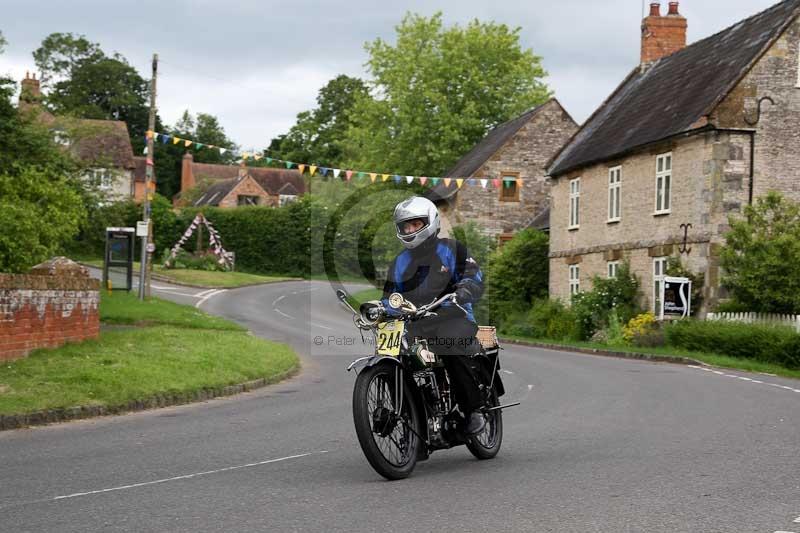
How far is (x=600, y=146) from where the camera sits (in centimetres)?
3694

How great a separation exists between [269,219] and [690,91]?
132 ft

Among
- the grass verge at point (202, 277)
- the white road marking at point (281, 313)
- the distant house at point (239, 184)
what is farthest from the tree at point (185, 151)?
the white road marking at point (281, 313)

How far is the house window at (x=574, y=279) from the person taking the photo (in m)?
38.4

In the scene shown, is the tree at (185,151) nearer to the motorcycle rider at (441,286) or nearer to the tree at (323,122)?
the tree at (323,122)

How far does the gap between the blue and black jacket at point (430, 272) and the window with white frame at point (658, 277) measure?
24069 mm

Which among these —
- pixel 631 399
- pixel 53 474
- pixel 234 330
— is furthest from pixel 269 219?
pixel 53 474

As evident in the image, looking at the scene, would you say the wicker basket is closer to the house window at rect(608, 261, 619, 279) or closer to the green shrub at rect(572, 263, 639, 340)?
the green shrub at rect(572, 263, 639, 340)

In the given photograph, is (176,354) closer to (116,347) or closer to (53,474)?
(116,347)

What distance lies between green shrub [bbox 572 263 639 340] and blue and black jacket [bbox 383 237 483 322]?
80.9ft

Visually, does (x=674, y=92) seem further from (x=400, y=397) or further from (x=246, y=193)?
(x=246, y=193)

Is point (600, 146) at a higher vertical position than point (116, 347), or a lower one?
higher

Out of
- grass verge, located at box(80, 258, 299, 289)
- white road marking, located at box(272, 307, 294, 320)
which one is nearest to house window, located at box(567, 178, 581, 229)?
white road marking, located at box(272, 307, 294, 320)

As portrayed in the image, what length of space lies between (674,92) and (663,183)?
12.3ft

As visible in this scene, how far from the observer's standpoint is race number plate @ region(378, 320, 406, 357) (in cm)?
787
